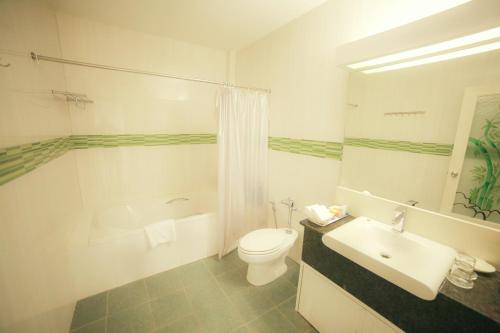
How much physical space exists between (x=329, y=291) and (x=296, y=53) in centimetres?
205

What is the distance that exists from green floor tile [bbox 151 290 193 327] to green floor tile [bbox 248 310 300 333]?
20.6 inches

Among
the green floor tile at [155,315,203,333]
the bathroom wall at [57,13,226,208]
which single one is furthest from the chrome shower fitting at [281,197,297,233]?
the bathroom wall at [57,13,226,208]

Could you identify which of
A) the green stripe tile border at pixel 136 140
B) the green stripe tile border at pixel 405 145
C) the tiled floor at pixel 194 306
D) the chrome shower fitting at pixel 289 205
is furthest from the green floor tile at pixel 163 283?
the green stripe tile border at pixel 405 145

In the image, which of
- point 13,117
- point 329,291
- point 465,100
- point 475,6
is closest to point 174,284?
point 329,291

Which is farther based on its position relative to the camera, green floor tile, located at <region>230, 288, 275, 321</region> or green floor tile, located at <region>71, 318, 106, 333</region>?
green floor tile, located at <region>230, 288, 275, 321</region>

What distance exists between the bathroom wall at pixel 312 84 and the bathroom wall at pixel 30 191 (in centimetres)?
192

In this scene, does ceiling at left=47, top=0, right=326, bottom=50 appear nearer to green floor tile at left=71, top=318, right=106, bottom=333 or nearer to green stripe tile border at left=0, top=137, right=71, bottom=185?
green stripe tile border at left=0, top=137, right=71, bottom=185

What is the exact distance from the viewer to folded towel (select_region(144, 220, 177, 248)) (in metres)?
1.80

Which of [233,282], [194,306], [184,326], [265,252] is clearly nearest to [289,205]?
[265,252]

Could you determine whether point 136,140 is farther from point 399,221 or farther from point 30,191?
point 399,221

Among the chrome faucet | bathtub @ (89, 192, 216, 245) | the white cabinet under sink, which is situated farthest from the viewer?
bathtub @ (89, 192, 216, 245)

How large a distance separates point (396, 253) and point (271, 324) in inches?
40.4

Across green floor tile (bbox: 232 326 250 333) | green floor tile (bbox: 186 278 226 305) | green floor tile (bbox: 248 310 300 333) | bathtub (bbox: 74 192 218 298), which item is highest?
bathtub (bbox: 74 192 218 298)

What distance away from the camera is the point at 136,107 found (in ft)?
7.81
